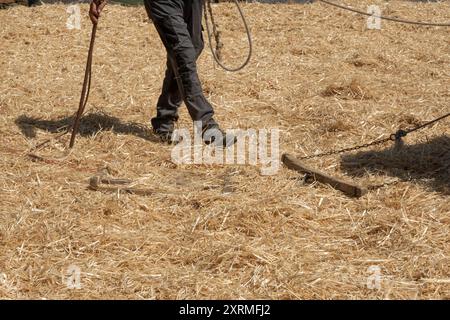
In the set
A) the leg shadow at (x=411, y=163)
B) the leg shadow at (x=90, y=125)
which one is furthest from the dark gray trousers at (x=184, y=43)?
the leg shadow at (x=411, y=163)

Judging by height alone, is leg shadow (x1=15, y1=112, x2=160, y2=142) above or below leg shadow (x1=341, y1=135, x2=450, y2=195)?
above

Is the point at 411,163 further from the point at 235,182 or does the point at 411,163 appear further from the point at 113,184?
the point at 113,184

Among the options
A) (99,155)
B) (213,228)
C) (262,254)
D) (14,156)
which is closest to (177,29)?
(99,155)

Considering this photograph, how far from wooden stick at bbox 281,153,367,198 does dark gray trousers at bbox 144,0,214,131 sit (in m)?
0.89

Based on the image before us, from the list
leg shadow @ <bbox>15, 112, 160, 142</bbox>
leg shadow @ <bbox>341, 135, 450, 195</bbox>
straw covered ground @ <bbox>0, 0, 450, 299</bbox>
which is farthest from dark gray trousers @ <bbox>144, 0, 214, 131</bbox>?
leg shadow @ <bbox>341, 135, 450, 195</bbox>

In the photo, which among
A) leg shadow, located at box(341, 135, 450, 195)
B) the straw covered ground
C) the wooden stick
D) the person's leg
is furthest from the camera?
the person's leg

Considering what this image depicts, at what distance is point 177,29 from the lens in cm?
574

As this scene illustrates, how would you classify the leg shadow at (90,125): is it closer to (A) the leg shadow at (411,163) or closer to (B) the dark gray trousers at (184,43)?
(B) the dark gray trousers at (184,43)

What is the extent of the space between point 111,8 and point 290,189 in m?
6.35

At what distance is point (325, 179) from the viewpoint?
4.93 meters

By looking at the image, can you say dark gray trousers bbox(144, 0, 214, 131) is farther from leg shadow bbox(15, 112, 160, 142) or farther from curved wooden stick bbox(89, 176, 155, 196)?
curved wooden stick bbox(89, 176, 155, 196)

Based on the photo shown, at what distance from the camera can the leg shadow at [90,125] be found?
6218 mm

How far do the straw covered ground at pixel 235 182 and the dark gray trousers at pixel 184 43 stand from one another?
0.44m

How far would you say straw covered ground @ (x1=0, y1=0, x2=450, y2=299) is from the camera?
12.5 feet
